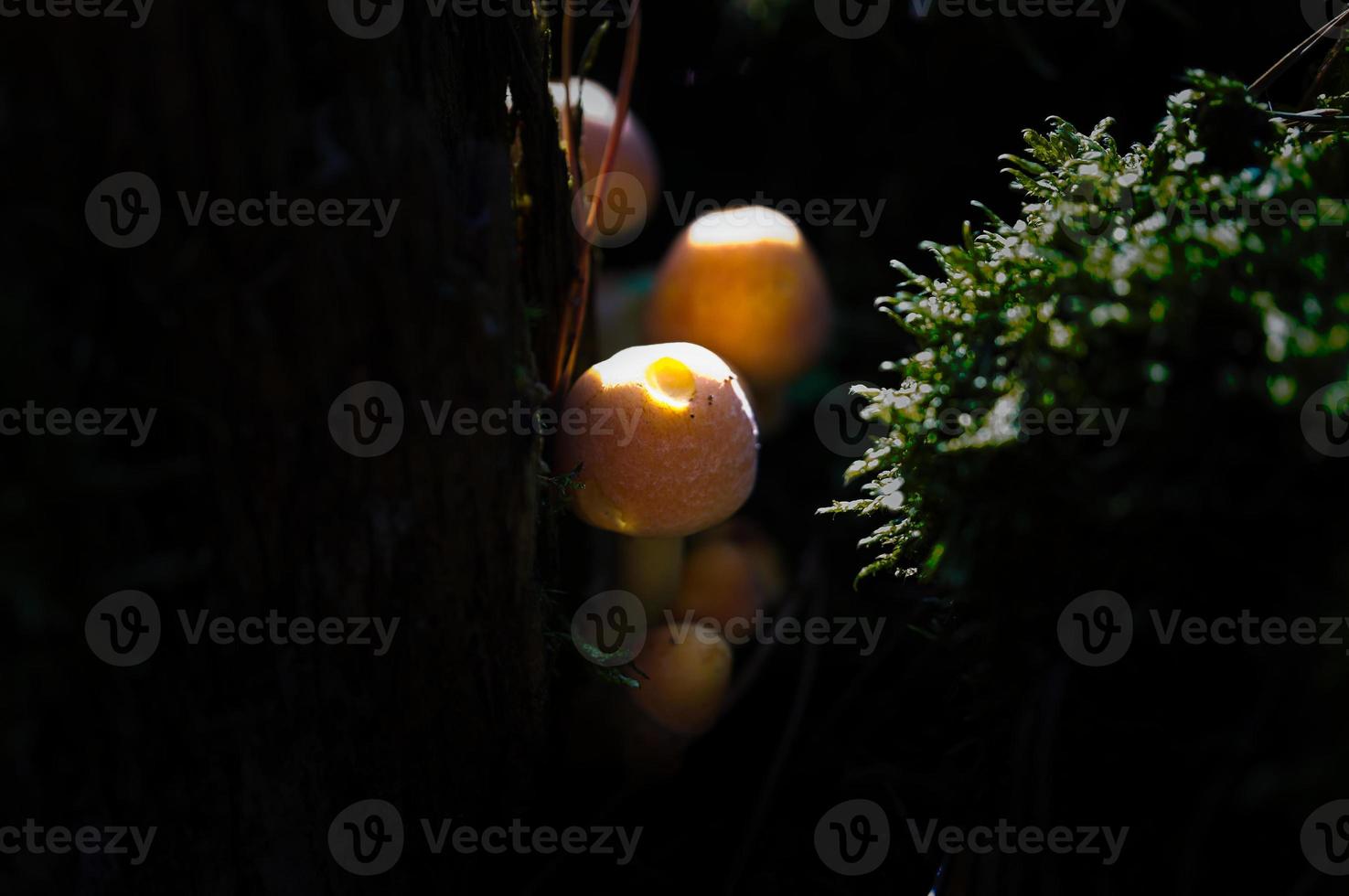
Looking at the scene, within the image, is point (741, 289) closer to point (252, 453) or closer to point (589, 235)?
point (589, 235)

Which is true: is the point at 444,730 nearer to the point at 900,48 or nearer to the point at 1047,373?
the point at 1047,373

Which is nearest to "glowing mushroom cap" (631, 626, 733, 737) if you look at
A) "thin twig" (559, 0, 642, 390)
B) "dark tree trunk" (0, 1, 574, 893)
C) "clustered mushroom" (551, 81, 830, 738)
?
"clustered mushroom" (551, 81, 830, 738)

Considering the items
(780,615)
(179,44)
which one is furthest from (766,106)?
(179,44)

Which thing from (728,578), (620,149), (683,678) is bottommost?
(683,678)

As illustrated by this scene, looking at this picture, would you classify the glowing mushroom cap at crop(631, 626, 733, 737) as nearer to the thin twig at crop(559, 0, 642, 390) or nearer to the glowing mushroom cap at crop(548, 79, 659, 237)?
the thin twig at crop(559, 0, 642, 390)

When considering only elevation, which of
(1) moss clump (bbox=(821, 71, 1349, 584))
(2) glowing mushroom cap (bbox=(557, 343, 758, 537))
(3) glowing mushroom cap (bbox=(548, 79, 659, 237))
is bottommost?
(2) glowing mushroom cap (bbox=(557, 343, 758, 537))

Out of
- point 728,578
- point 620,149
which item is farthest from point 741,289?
point 728,578
